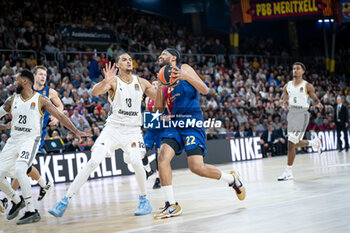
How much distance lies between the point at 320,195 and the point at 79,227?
355 cm

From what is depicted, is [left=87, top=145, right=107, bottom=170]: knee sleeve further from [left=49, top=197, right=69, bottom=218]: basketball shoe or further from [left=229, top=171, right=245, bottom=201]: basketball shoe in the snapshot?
[left=229, top=171, right=245, bottom=201]: basketball shoe

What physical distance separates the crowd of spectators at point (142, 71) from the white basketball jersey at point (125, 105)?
25.2 feet

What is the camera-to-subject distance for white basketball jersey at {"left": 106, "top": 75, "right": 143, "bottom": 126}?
7949 millimetres

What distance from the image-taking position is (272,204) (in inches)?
295

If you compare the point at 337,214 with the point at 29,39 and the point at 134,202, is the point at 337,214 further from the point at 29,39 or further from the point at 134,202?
the point at 29,39

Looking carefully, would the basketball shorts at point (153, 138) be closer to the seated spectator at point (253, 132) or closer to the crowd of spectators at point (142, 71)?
the crowd of spectators at point (142, 71)

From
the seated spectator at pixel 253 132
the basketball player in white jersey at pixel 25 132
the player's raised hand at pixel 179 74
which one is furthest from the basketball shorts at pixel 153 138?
the seated spectator at pixel 253 132

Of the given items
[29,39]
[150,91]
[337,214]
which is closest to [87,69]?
[29,39]

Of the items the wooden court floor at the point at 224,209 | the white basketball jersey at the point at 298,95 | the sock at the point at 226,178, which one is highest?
the white basketball jersey at the point at 298,95

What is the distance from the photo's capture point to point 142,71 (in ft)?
74.6

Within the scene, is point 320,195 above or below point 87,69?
below

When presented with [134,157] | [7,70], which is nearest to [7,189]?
[134,157]

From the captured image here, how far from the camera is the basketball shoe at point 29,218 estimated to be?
739 centimetres

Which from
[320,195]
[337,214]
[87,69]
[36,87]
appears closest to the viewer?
[337,214]
